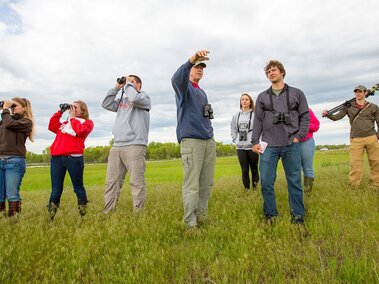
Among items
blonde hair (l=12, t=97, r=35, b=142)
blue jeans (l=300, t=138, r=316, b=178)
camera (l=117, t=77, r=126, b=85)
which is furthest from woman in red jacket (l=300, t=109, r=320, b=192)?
blonde hair (l=12, t=97, r=35, b=142)

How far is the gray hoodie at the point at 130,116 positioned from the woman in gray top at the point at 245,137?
2.97m

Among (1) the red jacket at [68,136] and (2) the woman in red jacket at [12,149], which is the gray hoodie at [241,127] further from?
(2) the woman in red jacket at [12,149]

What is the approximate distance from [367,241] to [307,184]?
12.8ft

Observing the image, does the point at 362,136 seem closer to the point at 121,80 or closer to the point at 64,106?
the point at 121,80

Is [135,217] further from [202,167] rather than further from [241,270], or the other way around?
[241,270]

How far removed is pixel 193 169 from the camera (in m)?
4.84

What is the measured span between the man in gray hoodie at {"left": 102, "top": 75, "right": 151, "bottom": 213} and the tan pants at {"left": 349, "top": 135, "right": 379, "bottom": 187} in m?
5.87

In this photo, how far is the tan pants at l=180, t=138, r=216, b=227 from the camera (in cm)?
479

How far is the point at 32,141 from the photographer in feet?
21.5

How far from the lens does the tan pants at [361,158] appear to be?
7.98 meters

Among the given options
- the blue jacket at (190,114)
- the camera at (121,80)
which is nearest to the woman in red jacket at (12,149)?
the camera at (121,80)

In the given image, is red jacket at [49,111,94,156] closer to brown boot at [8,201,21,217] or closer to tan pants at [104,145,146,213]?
tan pants at [104,145,146,213]

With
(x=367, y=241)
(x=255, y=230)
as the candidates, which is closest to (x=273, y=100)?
(x=255, y=230)

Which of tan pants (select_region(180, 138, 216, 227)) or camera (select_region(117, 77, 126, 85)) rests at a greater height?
camera (select_region(117, 77, 126, 85))
